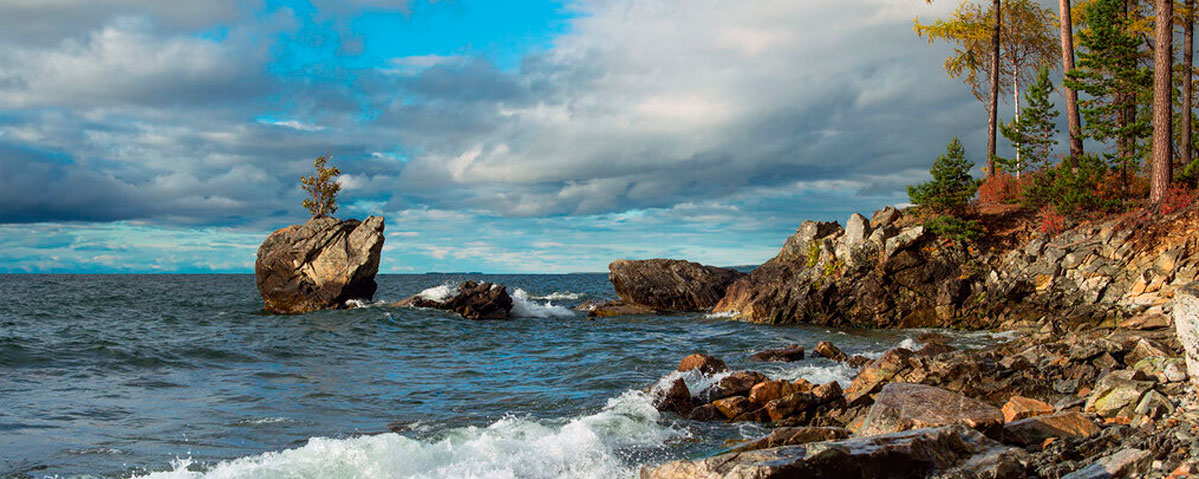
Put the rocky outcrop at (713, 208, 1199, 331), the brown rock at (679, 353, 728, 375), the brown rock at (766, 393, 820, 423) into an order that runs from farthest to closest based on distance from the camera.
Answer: the rocky outcrop at (713, 208, 1199, 331) → the brown rock at (679, 353, 728, 375) → the brown rock at (766, 393, 820, 423)

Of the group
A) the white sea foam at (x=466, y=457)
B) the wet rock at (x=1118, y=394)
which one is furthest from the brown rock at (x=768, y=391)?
the wet rock at (x=1118, y=394)

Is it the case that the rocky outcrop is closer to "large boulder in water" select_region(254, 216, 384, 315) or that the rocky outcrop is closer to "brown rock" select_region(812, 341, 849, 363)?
"brown rock" select_region(812, 341, 849, 363)

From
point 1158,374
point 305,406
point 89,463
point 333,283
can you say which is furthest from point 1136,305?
point 333,283

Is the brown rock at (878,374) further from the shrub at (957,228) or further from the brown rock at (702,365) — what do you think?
the shrub at (957,228)

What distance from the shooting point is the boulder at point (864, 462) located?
6918 mm

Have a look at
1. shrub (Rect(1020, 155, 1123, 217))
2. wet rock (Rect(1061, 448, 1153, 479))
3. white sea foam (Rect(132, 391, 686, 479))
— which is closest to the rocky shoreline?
wet rock (Rect(1061, 448, 1153, 479))

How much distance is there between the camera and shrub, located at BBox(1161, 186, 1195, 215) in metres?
22.0

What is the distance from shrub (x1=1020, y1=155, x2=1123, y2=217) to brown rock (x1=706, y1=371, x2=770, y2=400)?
1796 centimetres

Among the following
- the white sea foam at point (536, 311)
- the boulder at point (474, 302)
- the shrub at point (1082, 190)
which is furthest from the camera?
the white sea foam at point (536, 311)

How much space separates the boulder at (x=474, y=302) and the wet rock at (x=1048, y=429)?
97.9 feet

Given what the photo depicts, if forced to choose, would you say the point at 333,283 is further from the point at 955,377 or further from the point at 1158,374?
the point at 1158,374

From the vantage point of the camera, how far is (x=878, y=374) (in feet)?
45.5

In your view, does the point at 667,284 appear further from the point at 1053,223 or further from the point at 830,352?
the point at 830,352

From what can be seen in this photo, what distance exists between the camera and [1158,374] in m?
10.2
